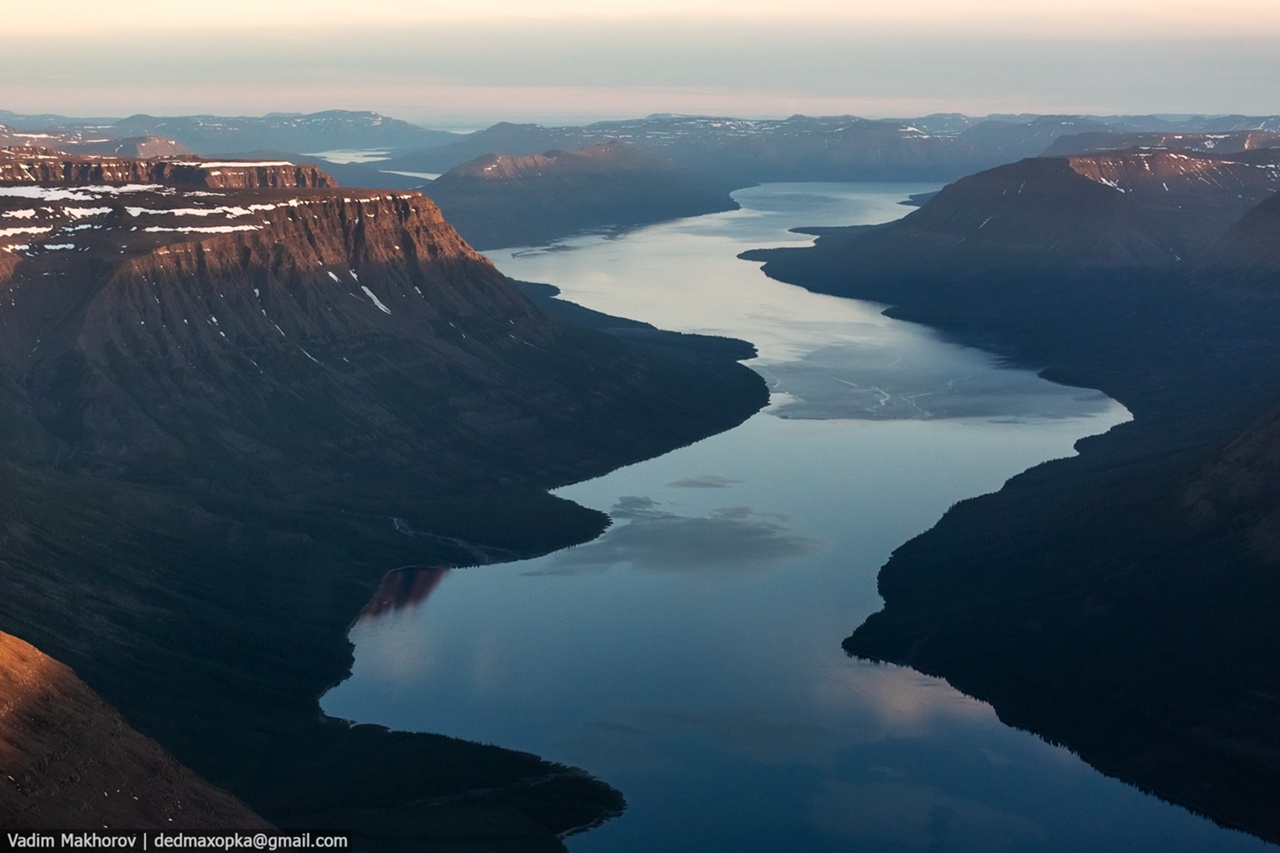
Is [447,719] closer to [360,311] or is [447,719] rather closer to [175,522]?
Result: [175,522]

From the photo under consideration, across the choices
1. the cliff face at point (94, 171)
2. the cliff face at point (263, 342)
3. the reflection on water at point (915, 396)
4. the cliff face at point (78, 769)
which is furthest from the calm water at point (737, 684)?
the cliff face at point (94, 171)

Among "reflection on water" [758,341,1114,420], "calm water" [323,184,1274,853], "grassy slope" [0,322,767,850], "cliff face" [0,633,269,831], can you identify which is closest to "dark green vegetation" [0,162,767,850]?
"grassy slope" [0,322,767,850]

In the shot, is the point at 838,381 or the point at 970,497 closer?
the point at 970,497

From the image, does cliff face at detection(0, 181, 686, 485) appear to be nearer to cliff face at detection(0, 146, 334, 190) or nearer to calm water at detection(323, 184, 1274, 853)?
cliff face at detection(0, 146, 334, 190)

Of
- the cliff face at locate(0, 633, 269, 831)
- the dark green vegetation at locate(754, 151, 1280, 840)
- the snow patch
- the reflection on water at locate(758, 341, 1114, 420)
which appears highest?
the snow patch

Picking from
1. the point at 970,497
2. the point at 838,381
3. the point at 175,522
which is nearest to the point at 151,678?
the point at 175,522
